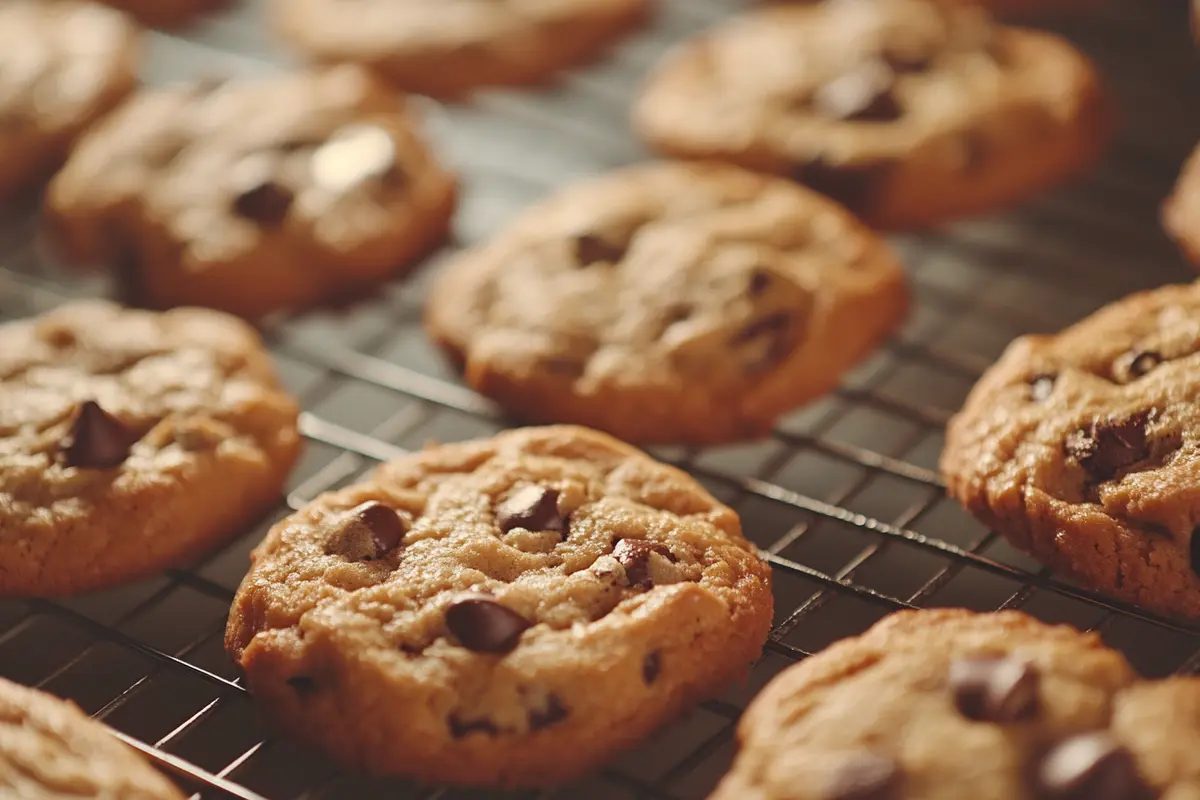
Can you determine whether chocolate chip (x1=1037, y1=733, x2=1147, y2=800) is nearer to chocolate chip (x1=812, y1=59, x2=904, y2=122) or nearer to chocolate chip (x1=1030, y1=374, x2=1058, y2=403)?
chocolate chip (x1=1030, y1=374, x2=1058, y2=403)

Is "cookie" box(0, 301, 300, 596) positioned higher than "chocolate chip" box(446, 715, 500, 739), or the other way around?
"cookie" box(0, 301, 300, 596)

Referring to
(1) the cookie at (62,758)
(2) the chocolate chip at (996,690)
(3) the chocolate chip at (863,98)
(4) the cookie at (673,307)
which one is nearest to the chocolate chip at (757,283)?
(4) the cookie at (673,307)

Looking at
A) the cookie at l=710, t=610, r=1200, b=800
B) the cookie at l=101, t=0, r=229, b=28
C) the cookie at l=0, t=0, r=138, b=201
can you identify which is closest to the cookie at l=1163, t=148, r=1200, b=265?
the cookie at l=710, t=610, r=1200, b=800

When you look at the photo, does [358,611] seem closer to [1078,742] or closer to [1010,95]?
[1078,742]

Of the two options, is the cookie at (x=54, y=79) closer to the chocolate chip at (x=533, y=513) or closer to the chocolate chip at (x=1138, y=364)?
the chocolate chip at (x=533, y=513)

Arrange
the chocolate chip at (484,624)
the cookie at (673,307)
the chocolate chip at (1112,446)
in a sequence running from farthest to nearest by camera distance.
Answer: the cookie at (673,307) < the chocolate chip at (1112,446) < the chocolate chip at (484,624)

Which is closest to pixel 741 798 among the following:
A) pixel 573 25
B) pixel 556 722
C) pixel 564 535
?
pixel 556 722
